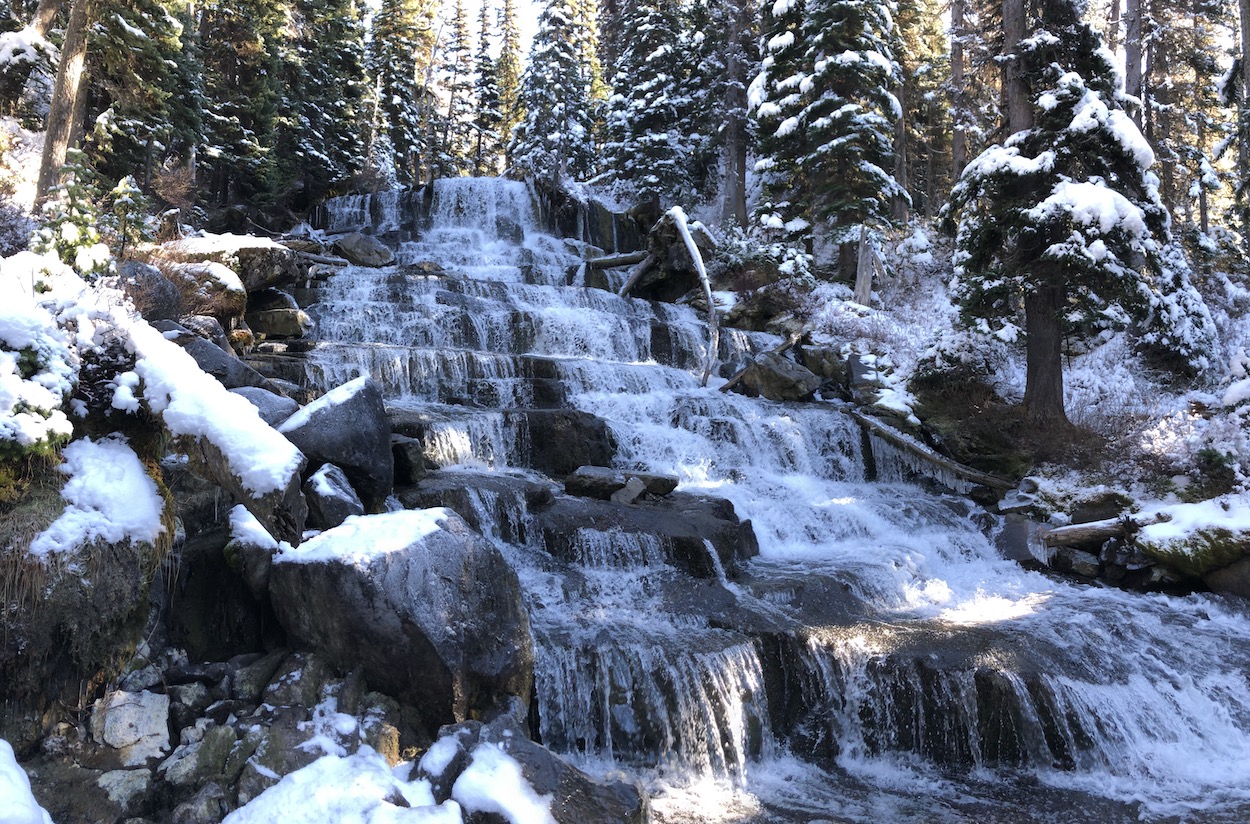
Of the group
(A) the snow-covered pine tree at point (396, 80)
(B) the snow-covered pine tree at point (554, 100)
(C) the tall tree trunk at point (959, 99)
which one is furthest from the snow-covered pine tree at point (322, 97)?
(C) the tall tree trunk at point (959, 99)

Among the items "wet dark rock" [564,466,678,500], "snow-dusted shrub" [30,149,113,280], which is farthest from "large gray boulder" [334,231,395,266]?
"wet dark rock" [564,466,678,500]

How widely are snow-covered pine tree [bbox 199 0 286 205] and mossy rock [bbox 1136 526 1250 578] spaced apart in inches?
1021

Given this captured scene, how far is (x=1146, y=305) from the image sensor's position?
454 inches

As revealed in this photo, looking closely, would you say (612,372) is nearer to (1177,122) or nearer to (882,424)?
(882,424)

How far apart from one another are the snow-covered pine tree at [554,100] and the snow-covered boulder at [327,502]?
29343 mm

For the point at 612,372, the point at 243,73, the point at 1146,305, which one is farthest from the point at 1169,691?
the point at 243,73

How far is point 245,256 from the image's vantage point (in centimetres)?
1411

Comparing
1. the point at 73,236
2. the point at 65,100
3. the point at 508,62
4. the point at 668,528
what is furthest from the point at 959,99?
the point at 508,62

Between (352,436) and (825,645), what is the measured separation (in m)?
5.17

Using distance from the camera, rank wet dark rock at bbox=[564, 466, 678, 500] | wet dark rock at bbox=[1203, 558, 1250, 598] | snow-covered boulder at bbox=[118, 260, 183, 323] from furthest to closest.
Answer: wet dark rock at bbox=[564, 466, 678, 500] < snow-covered boulder at bbox=[118, 260, 183, 323] < wet dark rock at bbox=[1203, 558, 1250, 598]

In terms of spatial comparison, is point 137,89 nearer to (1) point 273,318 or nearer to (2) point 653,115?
(1) point 273,318

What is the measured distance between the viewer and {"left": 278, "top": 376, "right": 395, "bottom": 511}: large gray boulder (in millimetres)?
7355

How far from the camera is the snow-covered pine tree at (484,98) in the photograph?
4588cm

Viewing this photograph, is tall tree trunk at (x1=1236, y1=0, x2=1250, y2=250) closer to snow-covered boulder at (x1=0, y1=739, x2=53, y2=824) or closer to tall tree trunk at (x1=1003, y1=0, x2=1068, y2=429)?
tall tree trunk at (x1=1003, y1=0, x2=1068, y2=429)
